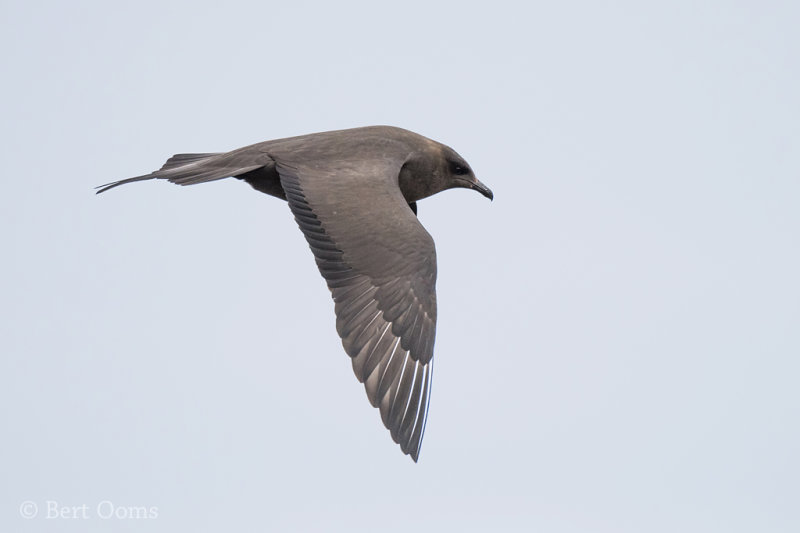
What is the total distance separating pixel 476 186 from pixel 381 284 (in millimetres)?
2629

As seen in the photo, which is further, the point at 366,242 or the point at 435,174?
the point at 435,174

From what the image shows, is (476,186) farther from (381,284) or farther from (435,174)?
(381,284)

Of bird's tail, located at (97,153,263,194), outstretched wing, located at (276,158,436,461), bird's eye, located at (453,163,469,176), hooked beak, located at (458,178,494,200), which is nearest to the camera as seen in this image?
outstretched wing, located at (276,158,436,461)

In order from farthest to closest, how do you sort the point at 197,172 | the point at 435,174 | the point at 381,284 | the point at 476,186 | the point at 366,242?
the point at 476,186, the point at 435,174, the point at 197,172, the point at 366,242, the point at 381,284

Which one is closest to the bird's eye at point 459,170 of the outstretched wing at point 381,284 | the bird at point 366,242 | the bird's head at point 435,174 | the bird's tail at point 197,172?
the bird's head at point 435,174

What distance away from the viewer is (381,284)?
1002 centimetres

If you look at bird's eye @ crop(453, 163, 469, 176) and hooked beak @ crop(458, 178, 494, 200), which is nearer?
bird's eye @ crop(453, 163, 469, 176)

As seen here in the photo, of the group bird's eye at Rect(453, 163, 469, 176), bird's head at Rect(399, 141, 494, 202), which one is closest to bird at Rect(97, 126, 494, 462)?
bird's head at Rect(399, 141, 494, 202)

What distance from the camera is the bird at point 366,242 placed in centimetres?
975

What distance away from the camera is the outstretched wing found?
9703 mm

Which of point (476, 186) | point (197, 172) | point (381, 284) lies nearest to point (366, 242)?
point (381, 284)

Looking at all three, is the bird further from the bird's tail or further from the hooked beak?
the hooked beak

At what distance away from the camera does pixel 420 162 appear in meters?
11.7

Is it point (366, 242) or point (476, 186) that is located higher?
A: point (476, 186)
